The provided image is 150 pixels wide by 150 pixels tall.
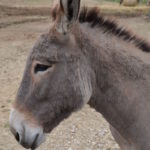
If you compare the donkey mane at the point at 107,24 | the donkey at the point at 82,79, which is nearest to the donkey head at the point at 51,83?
the donkey at the point at 82,79

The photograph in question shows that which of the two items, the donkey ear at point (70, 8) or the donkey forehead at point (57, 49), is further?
the donkey forehead at point (57, 49)

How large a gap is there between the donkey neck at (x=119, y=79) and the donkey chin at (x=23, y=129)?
0.48m

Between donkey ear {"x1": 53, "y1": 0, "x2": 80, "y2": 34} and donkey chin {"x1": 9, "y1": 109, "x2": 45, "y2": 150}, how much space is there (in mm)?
680

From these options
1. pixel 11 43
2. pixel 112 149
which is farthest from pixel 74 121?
pixel 11 43

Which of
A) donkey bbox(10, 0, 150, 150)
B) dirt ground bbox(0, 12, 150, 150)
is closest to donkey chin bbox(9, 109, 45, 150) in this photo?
donkey bbox(10, 0, 150, 150)

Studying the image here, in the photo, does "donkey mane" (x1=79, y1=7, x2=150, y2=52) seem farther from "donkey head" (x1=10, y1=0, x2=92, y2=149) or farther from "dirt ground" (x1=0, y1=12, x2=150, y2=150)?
"dirt ground" (x1=0, y1=12, x2=150, y2=150)

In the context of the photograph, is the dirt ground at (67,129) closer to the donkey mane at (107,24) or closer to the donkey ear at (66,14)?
the donkey ear at (66,14)

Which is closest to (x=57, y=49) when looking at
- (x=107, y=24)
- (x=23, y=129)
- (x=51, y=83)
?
(x=51, y=83)

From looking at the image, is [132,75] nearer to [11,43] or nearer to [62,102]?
[62,102]

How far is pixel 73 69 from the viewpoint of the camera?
7.85 ft

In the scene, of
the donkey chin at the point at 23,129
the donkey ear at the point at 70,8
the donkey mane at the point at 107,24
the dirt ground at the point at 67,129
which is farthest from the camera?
the dirt ground at the point at 67,129

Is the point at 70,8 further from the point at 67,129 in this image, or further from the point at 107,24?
the point at 67,129

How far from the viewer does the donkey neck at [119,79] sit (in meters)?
2.42

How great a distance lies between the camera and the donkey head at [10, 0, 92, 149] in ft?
7.72
